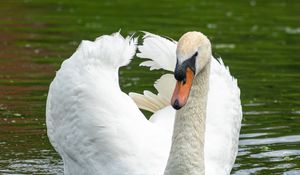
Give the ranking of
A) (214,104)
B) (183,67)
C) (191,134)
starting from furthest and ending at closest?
1. (214,104)
2. (191,134)
3. (183,67)

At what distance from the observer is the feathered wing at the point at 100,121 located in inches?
327

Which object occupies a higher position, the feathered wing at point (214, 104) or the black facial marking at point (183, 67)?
the black facial marking at point (183, 67)

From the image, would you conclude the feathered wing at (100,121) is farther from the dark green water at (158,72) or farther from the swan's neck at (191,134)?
the dark green water at (158,72)

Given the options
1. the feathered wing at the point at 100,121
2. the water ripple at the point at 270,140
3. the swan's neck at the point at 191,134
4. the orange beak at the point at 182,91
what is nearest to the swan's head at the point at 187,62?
the orange beak at the point at 182,91

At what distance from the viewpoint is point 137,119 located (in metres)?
8.79

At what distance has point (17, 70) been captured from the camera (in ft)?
48.7

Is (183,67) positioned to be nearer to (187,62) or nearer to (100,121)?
(187,62)

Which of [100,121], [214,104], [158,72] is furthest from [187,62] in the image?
[158,72]

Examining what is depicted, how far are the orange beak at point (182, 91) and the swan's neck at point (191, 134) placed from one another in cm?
58

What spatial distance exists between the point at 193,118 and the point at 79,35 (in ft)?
33.9

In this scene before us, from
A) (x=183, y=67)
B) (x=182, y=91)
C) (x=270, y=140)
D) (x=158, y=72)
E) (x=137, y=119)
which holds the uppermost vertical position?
(x=183, y=67)

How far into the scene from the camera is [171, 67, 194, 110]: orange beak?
6906 millimetres

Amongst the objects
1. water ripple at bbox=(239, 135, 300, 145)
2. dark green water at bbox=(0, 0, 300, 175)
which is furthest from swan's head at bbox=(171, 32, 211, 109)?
water ripple at bbox=(239, 135, 300, 145)

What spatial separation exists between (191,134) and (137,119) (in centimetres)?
109
